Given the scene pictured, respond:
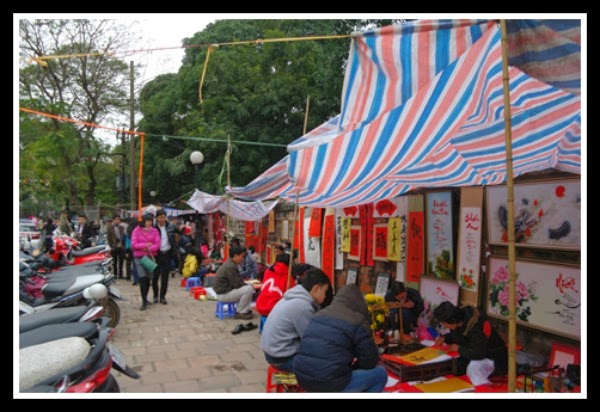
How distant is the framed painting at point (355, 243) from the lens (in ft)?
26.1

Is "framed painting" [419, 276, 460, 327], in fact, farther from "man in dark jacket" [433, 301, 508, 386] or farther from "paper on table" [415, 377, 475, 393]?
"paper on table" [415, 377, 475, 393]

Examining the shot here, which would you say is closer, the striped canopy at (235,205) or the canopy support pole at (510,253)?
the canopy support pole at (510,253)

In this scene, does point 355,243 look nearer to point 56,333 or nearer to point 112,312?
point 112,312

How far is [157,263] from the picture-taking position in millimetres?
8820

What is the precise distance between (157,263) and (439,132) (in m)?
7.08

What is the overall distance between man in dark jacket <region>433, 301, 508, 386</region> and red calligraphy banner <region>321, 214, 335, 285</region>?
4.12 meters

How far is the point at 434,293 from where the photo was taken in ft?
19.6

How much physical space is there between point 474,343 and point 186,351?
3590 millimetres

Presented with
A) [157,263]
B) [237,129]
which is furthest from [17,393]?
[237,129]

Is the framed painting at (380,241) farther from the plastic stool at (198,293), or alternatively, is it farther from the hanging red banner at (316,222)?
the plastic stool at (198,293)

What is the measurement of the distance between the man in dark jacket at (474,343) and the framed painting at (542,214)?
96 cm

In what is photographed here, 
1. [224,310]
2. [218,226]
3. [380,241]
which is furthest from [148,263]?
[218,226]

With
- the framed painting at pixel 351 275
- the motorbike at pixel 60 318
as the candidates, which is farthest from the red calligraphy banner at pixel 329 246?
the motorbike at pixel 60 318

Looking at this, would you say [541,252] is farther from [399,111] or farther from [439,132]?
[399,111]
